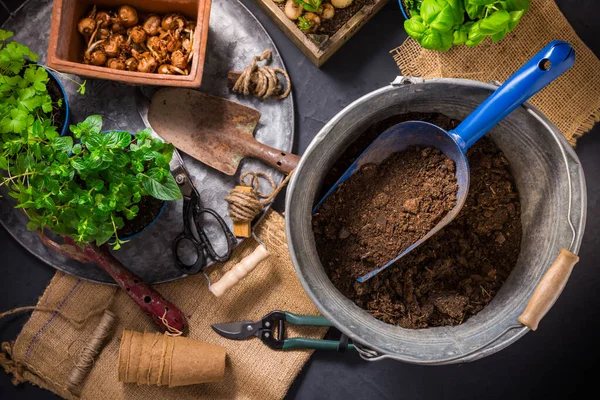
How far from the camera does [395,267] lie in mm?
1235

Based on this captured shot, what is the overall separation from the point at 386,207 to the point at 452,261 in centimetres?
21

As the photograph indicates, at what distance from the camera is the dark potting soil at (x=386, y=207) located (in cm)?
116

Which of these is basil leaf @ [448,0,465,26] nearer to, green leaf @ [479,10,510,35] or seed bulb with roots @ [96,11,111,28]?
green leaf @ [479,10,510,35]

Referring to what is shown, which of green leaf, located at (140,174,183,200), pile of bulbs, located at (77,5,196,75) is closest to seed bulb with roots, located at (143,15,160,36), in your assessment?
pile of bulbs, located at (77,5,196,75)

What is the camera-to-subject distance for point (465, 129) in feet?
3.51

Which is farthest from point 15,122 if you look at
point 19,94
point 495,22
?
point 495,22

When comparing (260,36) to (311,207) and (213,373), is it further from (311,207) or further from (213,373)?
(213,373)

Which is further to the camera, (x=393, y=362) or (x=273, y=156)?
(x=393, y=362)

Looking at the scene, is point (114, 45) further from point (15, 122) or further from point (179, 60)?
point (15, 122)

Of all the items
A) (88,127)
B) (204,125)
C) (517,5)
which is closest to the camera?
(88,127)

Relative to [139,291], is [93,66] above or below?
above

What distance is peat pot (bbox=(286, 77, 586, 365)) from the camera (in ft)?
3.48

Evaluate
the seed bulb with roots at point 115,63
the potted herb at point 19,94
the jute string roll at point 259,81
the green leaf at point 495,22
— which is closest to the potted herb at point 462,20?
the green leaf at point 495,22

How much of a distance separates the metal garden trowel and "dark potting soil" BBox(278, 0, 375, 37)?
0.30 metres
